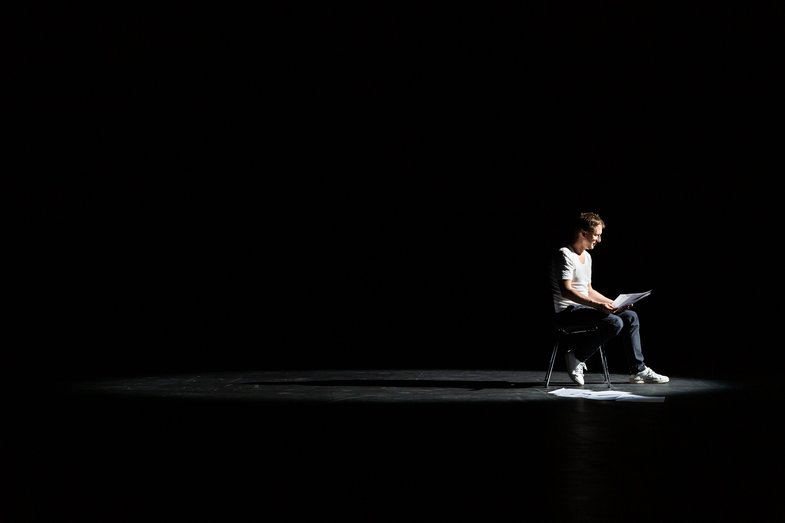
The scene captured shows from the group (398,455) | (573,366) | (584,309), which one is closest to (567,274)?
(584,309)

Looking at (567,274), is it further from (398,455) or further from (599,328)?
(398,455)

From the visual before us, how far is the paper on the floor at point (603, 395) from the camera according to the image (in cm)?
461

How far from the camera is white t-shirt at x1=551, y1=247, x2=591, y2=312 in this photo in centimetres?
532

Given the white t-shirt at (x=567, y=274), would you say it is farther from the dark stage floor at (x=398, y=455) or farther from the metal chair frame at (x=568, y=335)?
the dark stage floor at (x=398, y=455)

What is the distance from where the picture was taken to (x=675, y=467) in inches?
112

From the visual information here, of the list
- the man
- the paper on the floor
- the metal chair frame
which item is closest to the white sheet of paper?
the man

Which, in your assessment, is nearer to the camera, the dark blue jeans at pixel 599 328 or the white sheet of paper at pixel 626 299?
the white sheet of paper at pixel 626 299

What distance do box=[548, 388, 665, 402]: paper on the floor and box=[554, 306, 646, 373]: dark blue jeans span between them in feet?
1.13

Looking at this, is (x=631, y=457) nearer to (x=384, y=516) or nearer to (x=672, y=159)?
(x=384, y=516)

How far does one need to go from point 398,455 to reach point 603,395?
1.98 meters

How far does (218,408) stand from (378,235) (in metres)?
5.59

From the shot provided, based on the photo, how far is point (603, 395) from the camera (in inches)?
188

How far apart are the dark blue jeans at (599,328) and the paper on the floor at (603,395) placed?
0.34 metres

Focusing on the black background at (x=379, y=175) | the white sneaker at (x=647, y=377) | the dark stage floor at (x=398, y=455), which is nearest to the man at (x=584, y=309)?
the white sneaker at (x=647, y=377)
